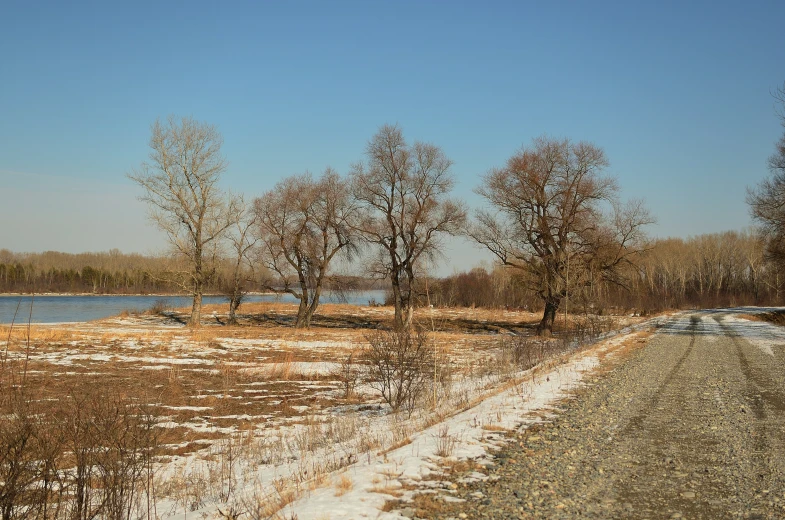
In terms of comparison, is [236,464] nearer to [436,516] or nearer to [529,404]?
[436,516]

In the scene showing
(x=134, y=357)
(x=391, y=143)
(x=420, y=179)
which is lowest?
(x=134, y=357)

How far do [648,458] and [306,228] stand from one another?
31606mm

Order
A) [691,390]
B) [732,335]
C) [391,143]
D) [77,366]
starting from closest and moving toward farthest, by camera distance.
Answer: [691,390] → [77,366] → [732,335] → [391,143]

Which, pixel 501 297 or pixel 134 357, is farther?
pixel 501 297

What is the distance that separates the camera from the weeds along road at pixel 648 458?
480 cm

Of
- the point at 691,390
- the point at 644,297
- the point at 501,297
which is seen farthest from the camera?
the point at 501,297

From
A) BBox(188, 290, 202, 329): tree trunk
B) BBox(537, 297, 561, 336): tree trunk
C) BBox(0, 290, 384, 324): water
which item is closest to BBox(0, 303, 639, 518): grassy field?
BBox(0, 290, 384, 324): water

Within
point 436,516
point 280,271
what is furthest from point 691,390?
point 280,271

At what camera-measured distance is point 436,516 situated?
4555 mm

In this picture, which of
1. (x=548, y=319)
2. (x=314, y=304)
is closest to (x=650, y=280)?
(x=548, y=319)

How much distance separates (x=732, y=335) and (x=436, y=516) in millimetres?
26154

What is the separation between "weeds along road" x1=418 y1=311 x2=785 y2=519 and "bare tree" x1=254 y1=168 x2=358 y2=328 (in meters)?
26.1

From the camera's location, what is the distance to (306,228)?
36.2 m

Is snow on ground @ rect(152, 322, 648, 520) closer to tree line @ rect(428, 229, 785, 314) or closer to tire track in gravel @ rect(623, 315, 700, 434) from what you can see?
tire track in gravel @ rect(623, 315, 700, 434)
